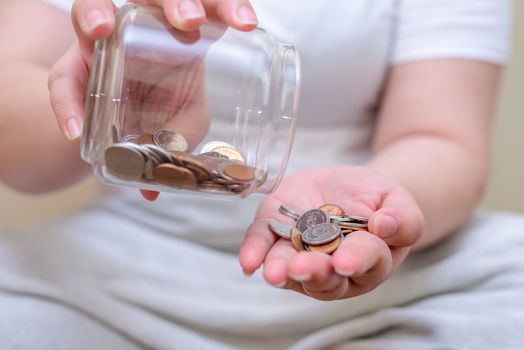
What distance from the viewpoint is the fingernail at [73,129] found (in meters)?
0.43

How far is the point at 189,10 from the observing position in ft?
1.40

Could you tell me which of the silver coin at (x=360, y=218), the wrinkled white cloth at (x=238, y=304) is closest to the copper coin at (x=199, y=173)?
the silver coin at (x=360, y=218)

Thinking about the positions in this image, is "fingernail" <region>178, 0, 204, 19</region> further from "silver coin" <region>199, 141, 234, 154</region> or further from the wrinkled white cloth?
the wrinkled white cloth

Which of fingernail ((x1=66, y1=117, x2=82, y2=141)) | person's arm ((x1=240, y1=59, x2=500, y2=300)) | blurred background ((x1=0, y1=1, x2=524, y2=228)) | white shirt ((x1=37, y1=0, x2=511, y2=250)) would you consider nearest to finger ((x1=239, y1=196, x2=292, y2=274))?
person's arm ((x1=240, y1=59, x2=500, y2=300))

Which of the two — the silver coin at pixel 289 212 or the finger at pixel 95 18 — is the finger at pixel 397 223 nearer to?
the silver coin at pixel 289 212

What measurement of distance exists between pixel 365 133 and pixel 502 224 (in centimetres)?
20

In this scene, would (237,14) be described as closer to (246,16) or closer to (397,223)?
(246,16)

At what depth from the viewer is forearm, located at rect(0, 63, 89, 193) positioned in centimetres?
65

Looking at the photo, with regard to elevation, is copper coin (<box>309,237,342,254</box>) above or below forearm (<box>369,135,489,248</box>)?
below

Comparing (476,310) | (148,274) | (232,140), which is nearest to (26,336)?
(148,274)

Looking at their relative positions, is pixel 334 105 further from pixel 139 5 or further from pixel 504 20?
pixel 139 5

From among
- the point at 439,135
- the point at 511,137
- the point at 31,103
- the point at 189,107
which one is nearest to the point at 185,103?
the point at 189,107

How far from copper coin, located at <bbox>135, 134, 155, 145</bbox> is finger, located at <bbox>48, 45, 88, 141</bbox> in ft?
0.13

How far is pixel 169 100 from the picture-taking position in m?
0.51
